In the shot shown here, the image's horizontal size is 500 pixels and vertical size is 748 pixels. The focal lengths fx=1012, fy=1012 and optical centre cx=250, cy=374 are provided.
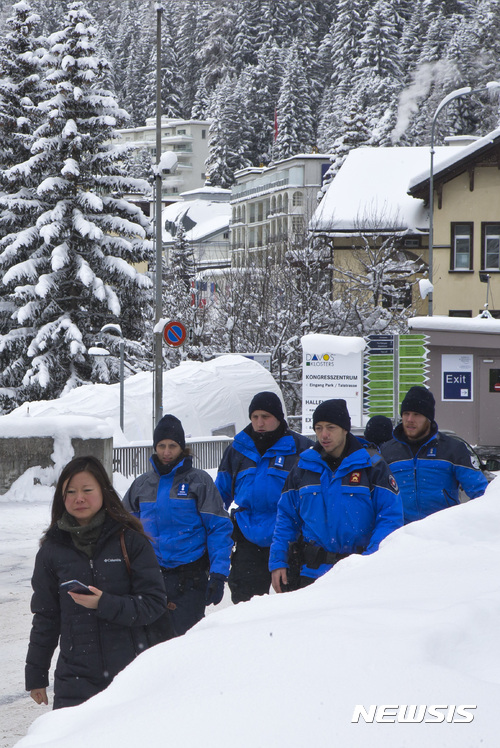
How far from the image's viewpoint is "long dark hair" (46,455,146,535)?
4.07 meters

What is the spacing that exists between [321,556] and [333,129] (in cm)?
9324

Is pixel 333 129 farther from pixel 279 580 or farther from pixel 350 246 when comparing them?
pixel 279 580

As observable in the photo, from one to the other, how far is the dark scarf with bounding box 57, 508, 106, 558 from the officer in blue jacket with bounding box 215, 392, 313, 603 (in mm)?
2351

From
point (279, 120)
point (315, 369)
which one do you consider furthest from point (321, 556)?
point (279, 120)

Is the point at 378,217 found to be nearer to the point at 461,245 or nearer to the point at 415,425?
the point at 461,245

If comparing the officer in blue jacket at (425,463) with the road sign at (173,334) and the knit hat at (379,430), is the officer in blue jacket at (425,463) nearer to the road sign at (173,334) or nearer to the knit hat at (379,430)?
the knit hat at (379,430)

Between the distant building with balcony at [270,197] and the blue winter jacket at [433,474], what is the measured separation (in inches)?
2794

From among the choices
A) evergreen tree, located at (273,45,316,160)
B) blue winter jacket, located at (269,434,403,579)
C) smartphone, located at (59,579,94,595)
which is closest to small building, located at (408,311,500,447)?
blue winter jacket, located at (269,434,403,579)

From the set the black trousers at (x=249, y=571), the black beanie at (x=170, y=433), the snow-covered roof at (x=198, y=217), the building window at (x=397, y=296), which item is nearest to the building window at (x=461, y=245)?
the building window at (x=397, y=296)

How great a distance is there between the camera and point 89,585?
4.01 metres

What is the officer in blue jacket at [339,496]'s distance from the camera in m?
5.21

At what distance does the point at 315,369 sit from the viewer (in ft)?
62.2

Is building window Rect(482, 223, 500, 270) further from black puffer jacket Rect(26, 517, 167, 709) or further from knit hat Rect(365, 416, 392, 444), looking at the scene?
black puffer jacket Rect(26, 517, 167, 709)

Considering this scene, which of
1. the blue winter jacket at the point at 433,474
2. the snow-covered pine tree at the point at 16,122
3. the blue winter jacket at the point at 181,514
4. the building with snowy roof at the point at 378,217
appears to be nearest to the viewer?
the blue winter jacket at the point at 181,514
